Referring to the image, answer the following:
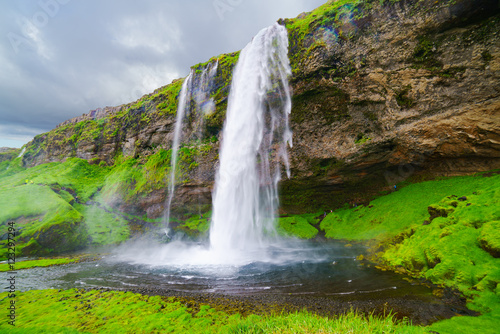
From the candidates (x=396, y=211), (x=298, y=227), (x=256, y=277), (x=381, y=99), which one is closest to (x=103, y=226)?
(x=298, y=227)

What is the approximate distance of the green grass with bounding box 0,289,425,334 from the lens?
7.01m

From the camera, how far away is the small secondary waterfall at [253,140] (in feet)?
80.6

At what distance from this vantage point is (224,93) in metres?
29.6

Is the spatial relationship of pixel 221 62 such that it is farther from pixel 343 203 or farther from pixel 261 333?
pixel 261 333

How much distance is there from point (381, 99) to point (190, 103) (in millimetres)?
27155

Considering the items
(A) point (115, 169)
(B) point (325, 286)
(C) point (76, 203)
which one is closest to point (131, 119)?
(A) point (115, 169)

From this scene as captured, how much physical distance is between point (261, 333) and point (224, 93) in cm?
2864

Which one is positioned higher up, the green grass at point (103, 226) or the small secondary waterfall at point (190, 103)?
the small secondary waterfall at point (190, 103)

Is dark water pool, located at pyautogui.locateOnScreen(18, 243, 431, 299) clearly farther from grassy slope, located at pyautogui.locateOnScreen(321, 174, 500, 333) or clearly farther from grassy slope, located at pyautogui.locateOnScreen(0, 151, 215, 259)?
grassy slope, located at pyautogui.locateOnScreen(0, 151, 215, 259)

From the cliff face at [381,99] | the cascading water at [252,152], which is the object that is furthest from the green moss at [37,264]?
the cliff face at [381,99]

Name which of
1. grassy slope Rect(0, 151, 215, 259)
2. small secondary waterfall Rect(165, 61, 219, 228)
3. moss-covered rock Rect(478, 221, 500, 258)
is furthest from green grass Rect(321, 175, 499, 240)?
small secondary waterfall Rect(165, 61, 219, 228)

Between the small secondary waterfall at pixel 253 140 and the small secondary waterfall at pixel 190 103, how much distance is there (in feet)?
18.6

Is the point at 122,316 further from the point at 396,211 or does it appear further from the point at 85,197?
the point at 85,197

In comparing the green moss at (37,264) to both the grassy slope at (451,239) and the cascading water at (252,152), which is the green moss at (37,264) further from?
the grassy slope at (451,239)
